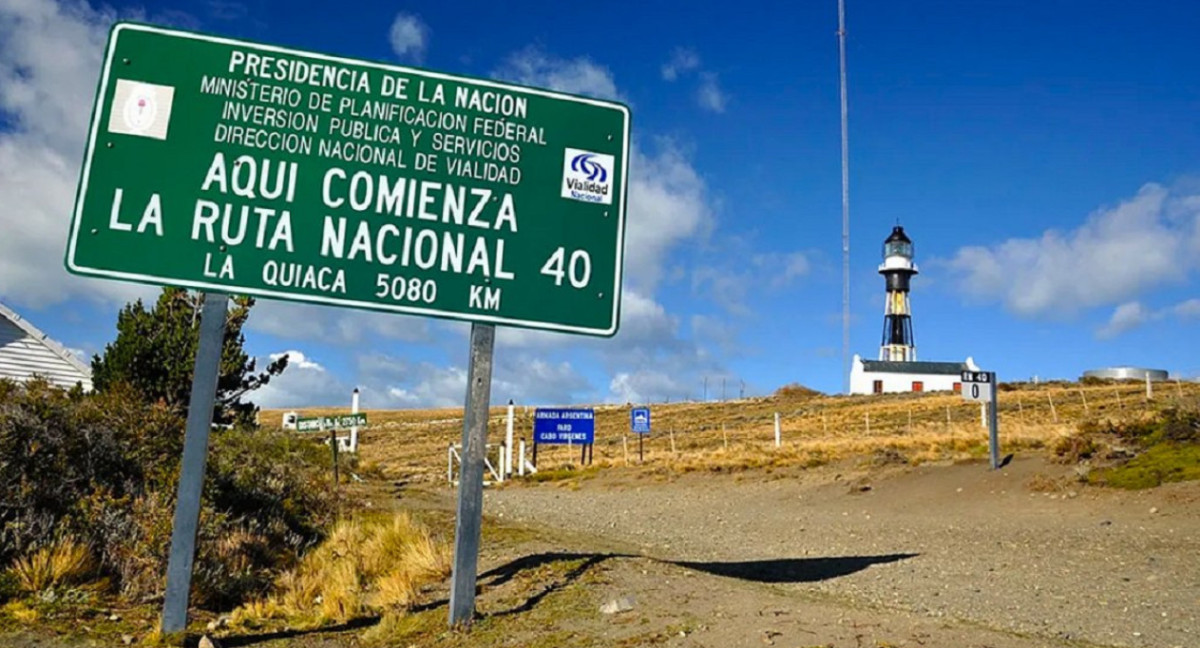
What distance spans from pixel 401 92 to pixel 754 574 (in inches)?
216

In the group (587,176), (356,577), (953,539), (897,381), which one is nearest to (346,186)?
(587,176)

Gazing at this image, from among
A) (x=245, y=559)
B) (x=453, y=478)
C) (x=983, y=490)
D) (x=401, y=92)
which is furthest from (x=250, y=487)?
(x=453, y=478)

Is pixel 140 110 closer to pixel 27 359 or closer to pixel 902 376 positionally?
pixel 27 359

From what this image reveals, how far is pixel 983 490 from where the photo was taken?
15.3m

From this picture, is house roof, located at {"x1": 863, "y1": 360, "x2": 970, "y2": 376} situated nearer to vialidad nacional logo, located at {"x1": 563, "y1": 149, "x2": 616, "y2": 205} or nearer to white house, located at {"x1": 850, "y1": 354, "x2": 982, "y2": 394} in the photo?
white house, located at {"x1": 850, "y1": 354, "x2": 982, "y2": 394}

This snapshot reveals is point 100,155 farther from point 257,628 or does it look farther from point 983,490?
point 983,490

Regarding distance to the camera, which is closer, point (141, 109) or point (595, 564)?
point (141, 109)

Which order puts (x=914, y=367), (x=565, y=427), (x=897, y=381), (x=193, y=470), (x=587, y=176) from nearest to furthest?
(x=193, y=470) < (x=587, y=176) < (x=565, y=427) < (x=897, y=381) < (x=914, y=367)

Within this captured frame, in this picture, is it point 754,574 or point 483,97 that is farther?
point 754,574

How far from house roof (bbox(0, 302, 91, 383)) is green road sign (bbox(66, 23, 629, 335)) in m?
24.8

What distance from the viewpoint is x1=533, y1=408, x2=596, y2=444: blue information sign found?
29.0 meters

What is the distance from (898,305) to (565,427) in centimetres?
5752

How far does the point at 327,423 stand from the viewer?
50.5 ft

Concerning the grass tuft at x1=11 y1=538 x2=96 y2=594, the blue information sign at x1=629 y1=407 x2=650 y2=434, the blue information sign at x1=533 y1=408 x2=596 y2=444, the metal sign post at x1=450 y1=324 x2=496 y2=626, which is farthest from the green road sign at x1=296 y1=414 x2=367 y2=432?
the blue information sign at x1=629 y1=407 x2=650 y2=434
